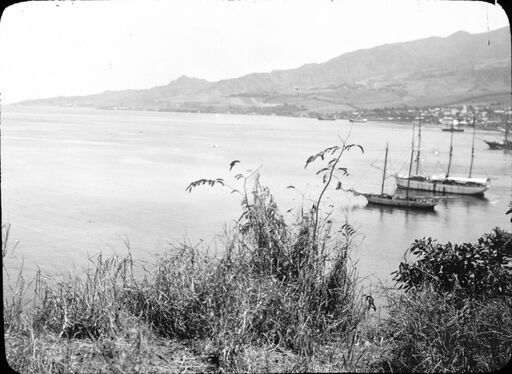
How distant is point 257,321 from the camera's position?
285cm

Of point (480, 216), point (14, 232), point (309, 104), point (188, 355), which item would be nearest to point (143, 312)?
point (188, 355)

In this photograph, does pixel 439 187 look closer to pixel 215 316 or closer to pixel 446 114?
pixel 446 114

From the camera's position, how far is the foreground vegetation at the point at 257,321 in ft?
8.73

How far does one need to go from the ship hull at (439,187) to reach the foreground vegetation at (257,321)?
112 feet

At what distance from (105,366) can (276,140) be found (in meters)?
51.7

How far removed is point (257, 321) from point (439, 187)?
36980 mm

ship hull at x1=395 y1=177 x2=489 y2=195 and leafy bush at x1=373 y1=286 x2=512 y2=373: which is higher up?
leafy bush at x1=373 y1=286 x2=512 y2=373

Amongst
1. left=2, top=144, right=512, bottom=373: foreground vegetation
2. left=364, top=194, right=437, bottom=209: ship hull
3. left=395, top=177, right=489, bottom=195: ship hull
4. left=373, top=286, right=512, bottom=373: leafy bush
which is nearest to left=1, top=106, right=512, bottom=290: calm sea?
left=364, top=194, right=437, bottom=209: ship hull

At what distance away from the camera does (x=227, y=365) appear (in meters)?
2.57

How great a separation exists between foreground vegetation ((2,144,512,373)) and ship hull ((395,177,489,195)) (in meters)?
34.0

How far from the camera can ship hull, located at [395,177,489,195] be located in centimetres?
3521

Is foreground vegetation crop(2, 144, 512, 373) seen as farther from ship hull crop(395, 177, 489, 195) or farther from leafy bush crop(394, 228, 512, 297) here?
ship hull crop(395, 177, 489, 195)

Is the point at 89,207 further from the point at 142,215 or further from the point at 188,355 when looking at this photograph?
the point at 188,355

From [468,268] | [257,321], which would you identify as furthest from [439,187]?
[257,321]
